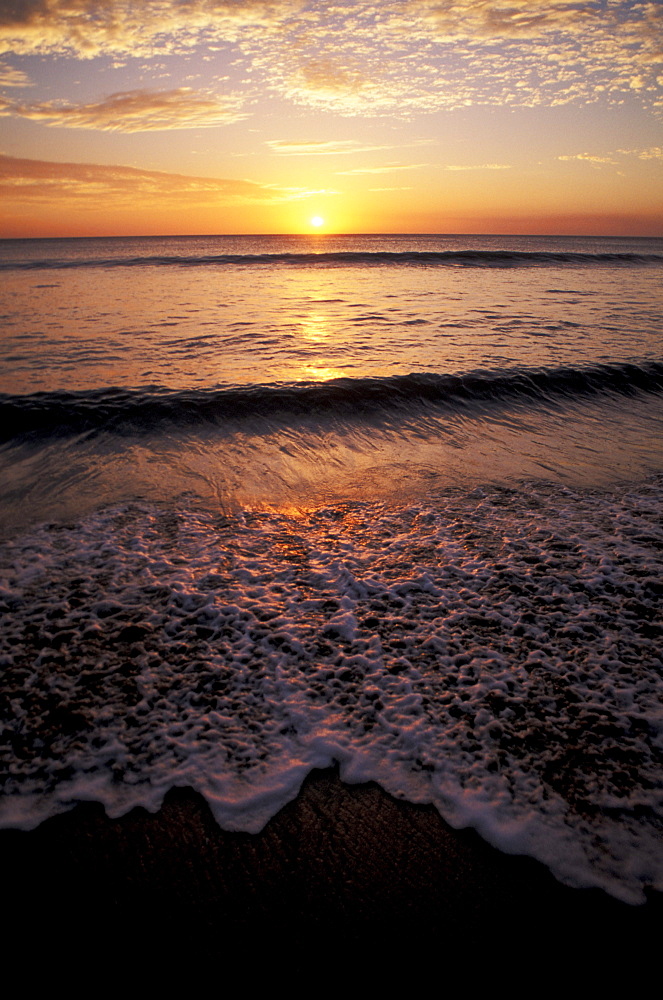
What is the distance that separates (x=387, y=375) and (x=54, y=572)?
7001mm

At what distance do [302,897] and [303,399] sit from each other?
24.4ft

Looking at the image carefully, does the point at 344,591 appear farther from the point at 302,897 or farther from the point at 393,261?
the point at 393,261

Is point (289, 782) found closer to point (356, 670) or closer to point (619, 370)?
point (356, 670)

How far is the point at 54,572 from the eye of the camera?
14.0 feet

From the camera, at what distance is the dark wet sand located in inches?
77.2

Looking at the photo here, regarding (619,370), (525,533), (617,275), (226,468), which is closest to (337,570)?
(525,533)

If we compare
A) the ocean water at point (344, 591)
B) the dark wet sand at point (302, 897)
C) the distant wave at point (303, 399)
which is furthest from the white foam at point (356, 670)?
the distant wave at point (303, 399)

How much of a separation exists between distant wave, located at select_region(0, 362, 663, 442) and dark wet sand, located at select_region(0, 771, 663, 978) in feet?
20.3

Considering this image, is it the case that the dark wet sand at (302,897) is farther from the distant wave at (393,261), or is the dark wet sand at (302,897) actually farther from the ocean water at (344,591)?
the distant wave at (393,261)

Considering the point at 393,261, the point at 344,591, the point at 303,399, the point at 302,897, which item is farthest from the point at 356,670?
the point at 393,261

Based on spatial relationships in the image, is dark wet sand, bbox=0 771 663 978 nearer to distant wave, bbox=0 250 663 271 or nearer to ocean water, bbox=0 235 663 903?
ocean water, bbox=0 235 663 903

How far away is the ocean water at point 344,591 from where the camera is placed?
8.69 ft

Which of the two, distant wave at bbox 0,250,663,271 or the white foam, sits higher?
distant wave at bbox 0,250,663,271

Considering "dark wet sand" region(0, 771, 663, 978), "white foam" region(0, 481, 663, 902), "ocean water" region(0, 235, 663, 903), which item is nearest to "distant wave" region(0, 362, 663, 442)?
"ocean water" region(0, 235, 663, 903)
